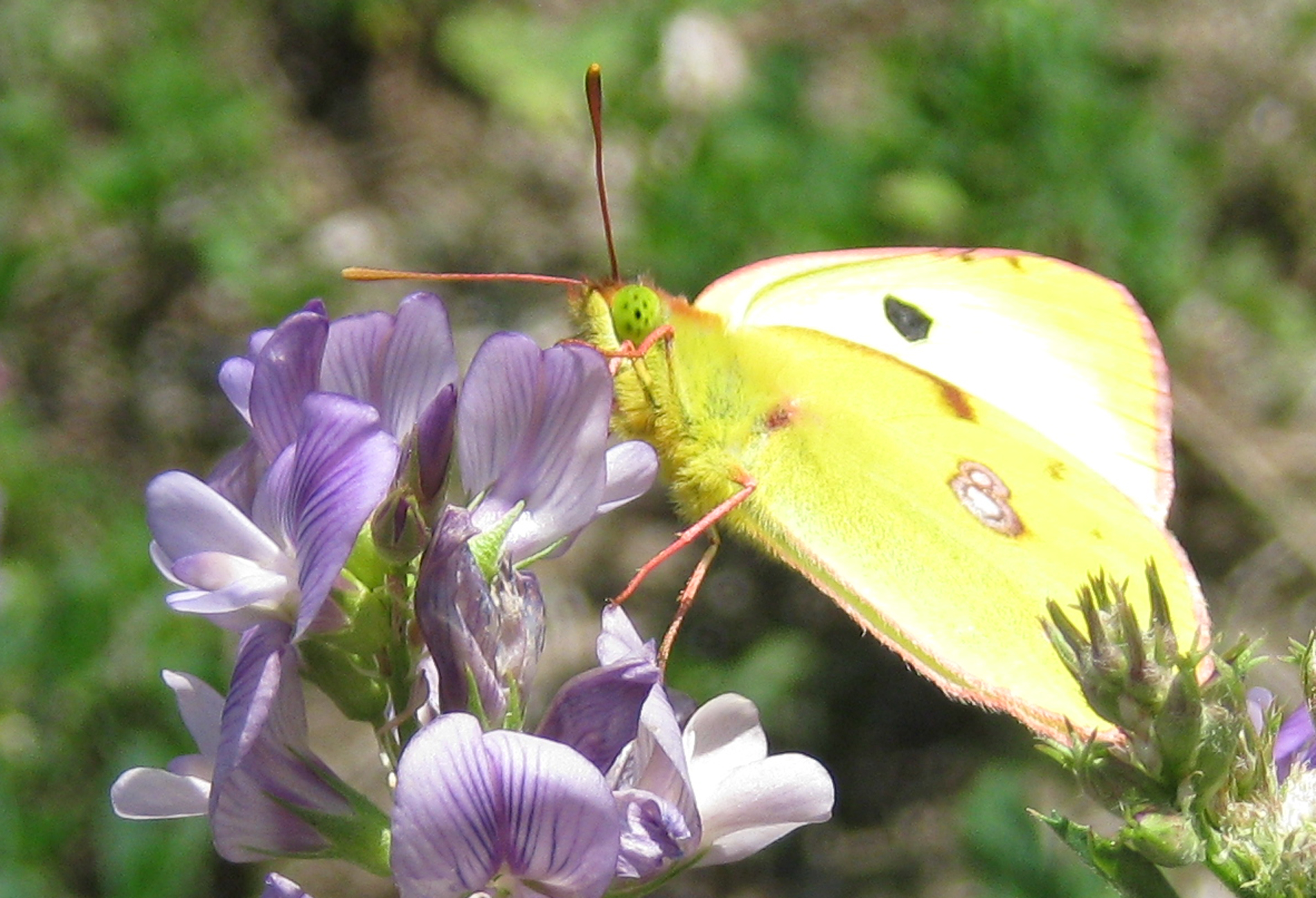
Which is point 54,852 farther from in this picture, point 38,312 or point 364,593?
point 38,312

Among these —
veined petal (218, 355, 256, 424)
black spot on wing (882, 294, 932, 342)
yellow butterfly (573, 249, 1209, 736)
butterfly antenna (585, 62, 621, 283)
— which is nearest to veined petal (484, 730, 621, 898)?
veined petal (218, 355, 256, 424)

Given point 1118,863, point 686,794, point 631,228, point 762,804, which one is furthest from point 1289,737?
point 631,228

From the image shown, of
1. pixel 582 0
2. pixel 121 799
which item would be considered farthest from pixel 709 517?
pixel 582 0

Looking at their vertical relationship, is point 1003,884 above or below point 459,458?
below

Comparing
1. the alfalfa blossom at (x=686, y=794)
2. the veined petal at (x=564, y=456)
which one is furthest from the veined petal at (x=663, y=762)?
the veined petal at (x=564, y=456)

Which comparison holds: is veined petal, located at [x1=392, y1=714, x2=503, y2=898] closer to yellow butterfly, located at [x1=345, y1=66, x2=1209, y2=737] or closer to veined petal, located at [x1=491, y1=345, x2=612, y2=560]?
veined petal, located at [x1=491, y1=345, x2=612, y2=560]

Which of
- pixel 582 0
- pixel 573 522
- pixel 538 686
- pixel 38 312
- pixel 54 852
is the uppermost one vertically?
pixel 573 522

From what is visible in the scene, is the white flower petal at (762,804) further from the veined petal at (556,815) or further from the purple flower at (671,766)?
the veined petal at (556,815)
